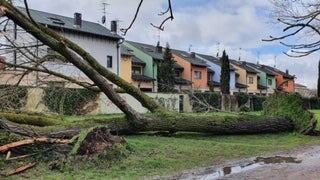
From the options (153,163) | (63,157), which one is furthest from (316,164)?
(63,157)

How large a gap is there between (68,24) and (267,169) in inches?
1225

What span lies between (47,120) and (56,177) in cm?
438

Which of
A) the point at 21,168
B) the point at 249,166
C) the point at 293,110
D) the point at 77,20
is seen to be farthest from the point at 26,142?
the point at 77,20

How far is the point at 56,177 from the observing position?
745cm

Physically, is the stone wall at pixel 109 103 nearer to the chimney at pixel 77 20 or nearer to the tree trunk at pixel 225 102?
the tree trunk at pixel 225 102

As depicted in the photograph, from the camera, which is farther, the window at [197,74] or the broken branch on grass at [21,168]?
the window at [197,74]

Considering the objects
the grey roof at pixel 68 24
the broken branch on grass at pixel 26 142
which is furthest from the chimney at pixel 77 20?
the broken branch on grass at pixel 26 142

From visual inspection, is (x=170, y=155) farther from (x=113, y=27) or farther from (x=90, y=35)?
(x=113, y=27)

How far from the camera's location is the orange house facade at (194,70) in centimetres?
5328

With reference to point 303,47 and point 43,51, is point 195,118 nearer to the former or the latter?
point 303,47

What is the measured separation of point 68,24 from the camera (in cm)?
3722

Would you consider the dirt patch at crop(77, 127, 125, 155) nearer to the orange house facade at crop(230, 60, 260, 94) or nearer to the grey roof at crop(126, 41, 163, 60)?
the grey roof at crop(126, 41, 163, 60)

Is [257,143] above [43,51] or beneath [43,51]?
beneath

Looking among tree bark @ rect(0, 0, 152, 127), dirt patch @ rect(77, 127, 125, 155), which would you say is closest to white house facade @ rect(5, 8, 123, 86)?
tree bark @ rect(0, 0, 152, 127)
